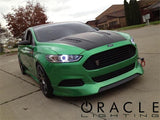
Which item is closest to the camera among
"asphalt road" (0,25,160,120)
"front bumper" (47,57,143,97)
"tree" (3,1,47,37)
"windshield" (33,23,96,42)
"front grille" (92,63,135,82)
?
"asphalt road" (0,25,160,120)

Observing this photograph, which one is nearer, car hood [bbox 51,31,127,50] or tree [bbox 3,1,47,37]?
car hood [bbox 51,31,127,50]

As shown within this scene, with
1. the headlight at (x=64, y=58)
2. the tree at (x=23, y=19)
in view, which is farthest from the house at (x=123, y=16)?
the headlight at (x=64, y=58)

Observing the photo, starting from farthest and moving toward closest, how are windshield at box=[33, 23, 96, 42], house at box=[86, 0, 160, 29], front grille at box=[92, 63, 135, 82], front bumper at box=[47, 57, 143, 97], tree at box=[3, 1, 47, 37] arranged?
1. house at box=[86, 0, 160, 29]
2. tree at box=[3, 1, 47, 37]
3. windshield at box=[33, 23, 96, 42]
4. front grille at box=[92, 63, 135, 82]
5. front bumper at box=[47, 57, 143, 97]

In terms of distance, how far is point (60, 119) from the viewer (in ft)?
8.79

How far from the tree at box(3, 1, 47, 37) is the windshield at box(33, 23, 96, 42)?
16.2 m

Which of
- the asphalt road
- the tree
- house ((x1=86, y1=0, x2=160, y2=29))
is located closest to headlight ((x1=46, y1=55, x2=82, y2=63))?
the asphalt road

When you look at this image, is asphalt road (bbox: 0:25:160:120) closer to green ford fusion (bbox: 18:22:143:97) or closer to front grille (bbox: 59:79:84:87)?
green ford fusion (bbox: 18:22:143:97)

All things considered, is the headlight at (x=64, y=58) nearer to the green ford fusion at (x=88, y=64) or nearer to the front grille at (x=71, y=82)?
the green ford fusion at (x=88, y=64)

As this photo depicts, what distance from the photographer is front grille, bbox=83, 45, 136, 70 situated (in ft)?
9.57

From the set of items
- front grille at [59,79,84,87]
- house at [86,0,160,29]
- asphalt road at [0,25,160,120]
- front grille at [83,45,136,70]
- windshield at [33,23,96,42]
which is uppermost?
house at [86,0,160,29]

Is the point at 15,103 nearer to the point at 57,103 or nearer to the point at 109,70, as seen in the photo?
the point at 57,103

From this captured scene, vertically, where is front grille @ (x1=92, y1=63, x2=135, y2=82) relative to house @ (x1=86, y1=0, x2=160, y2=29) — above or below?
below

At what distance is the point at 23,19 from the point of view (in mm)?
19969

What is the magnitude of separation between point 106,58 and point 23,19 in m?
18.6
